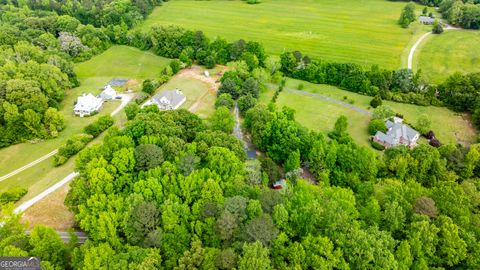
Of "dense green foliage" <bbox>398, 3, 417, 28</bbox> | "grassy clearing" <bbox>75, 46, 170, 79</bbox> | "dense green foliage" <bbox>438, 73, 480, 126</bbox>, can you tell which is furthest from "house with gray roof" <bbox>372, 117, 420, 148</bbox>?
"dense green foliage" <bbox>398, 3, 417, 28</bbox>

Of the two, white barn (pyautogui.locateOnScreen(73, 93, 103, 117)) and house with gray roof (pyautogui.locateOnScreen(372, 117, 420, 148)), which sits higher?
white barn (pyautogui.locateOnScreen(73, 93, 103, 117))

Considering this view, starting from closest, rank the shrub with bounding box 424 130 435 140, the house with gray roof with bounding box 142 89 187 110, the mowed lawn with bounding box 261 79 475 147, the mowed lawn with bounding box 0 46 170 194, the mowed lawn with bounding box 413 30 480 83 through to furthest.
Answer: the mowed lawn with bounding box 0 46 170 194 < the shrub with bounding box 424 130 435 140 < the mowed lawn with bounding box 261 79 475 147 < the house with gray roof with bounding box 142 89 187 110 < the mowed lawn with bounding box 413 30 480 83

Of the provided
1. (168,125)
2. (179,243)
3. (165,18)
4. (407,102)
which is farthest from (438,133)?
(165,18)

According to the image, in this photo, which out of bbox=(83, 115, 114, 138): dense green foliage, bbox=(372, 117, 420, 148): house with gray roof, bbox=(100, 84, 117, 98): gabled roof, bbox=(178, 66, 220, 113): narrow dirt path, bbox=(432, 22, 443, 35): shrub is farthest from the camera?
bbox=(432, 22, 443, 35): shrub

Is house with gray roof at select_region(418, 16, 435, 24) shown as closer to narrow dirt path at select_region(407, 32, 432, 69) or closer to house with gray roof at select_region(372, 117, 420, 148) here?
narrow dirt path at select_region(407, 32, 432, 69)

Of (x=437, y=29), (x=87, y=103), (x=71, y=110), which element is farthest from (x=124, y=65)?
(x=437, y=29)

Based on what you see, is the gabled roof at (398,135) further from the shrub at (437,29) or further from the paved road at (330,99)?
the shrub at (437,29)

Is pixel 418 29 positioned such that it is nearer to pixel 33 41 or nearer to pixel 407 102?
pixel 407 102
